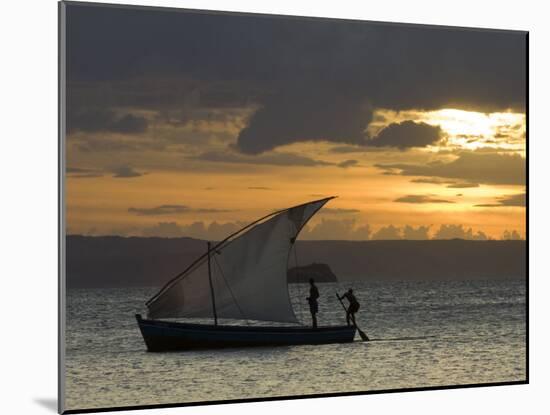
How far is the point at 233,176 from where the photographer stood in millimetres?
11992

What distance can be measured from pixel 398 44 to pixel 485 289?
2242 millimetres

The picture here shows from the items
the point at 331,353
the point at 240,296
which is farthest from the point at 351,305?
the point at 240,296

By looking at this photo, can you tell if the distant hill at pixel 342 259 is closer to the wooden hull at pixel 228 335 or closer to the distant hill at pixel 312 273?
the distant hill at pixel 312 273

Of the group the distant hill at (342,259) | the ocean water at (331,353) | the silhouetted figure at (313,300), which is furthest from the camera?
the silhouetted figure at (313,300)

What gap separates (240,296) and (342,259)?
1064 millimetres

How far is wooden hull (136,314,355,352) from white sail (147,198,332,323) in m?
0.13

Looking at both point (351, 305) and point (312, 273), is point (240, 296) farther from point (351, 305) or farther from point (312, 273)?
point (351, 305)

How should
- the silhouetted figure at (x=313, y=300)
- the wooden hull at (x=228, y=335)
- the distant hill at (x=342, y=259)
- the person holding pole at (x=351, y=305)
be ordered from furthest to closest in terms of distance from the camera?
the silhouetted figure at (x=313, y=300) → the person holding pole at (x=351, y=305) → the wooden hull at (x=228, y=335) → the distant hill at (x=342, y=259)

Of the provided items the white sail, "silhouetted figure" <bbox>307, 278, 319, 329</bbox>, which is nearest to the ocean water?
"silhouetted figure" <bbox>307, 278, 319, 329</bbox>

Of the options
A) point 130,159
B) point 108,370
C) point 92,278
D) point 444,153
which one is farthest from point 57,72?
point 444,153

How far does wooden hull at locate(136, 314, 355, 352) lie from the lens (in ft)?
40.5

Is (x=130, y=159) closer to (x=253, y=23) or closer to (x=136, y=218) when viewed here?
(x=136, y=218)

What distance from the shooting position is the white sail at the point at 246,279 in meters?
12.2

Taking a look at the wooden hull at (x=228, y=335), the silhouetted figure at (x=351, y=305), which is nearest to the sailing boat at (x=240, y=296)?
the wooden hull at (x=228, y=335)
